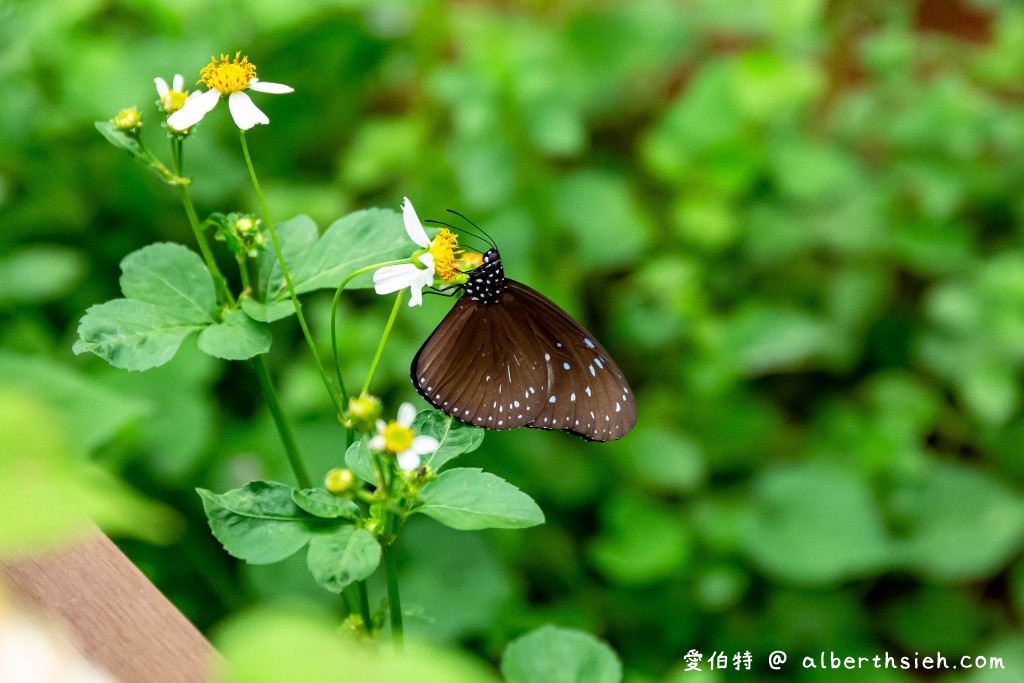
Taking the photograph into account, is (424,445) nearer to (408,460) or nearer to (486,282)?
(408,460)

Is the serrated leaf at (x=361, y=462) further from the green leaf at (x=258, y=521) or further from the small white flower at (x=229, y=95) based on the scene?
the small white flower at (x=229, y=95)

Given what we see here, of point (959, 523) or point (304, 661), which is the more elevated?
point (959, 523)

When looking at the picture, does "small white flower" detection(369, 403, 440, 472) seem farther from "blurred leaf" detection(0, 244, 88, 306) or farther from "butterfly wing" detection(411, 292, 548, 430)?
"blurred leaf" detection(0, 244, 88, 306)

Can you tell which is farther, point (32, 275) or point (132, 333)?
point (32, 275)

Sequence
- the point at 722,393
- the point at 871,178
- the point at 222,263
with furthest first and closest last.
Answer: the point at 871,178
the point at 722,393
the point at 222,263

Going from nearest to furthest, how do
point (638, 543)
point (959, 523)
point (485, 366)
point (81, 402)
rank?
1. point (485, 366)
2. point (81, 402)
3. point (638, 543)
4. point (959, 523)

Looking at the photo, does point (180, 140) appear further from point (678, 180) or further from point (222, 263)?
point (678, 180)

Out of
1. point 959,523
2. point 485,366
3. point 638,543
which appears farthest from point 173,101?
point 959,523

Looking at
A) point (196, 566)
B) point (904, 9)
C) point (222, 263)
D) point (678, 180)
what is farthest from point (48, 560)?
point (904, 9)
